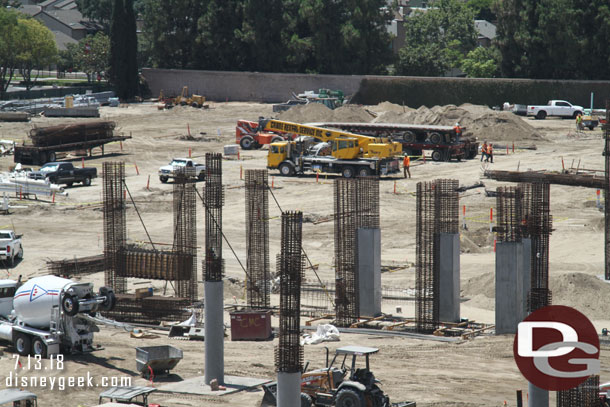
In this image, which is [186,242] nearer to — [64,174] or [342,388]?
[342,388]

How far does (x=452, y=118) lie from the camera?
65562mm

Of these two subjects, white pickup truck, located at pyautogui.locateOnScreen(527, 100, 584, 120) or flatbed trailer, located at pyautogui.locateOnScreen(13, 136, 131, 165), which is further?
white pickup truck, located at pyautogui.locateOnScreen(527, 100, 584, 120)

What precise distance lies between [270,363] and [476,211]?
70.4 feet

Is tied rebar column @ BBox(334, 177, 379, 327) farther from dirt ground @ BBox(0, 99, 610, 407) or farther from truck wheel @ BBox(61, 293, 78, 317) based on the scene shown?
truck wheel @ BBox(61, 293, 78, 317)

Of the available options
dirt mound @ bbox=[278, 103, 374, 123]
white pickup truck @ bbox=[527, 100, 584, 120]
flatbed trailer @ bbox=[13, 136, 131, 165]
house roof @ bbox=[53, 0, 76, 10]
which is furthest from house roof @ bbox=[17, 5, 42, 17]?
flatbed trailer @ bbox=[13, 136, 131, 165]

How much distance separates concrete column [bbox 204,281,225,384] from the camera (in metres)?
21.8

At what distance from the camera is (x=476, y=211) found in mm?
43594

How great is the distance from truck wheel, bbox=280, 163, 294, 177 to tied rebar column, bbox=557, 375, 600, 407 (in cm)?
3681

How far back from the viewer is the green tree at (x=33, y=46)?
91.4 meters

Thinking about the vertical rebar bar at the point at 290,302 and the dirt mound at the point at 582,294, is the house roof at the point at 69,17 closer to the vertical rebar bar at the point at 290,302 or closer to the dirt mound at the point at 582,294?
the dirt mound at the point at 582,294

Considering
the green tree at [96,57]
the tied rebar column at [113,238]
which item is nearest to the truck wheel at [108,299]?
the tied rebar column at [113,238]

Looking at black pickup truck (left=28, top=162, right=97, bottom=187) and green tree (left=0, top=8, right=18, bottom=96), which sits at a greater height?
green tree (left=0, top=8, right=18, bottom=96)

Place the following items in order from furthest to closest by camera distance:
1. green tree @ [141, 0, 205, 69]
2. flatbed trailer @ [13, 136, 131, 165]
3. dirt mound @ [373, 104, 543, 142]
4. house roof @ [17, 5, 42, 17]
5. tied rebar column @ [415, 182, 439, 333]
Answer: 1. house roof @ [17, 5, 42, 17]
2. green tree @ [141, 0, 205, 69]
3. dirt mound @ [373, 104, 543, 142]
4. flatbed trailer @ [13, 136, 131, 165]
5. tied rebar column @ [415, 182, 439, 333]

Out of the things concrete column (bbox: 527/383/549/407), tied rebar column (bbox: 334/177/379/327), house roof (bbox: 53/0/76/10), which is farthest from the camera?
house roof (bbox: 53/0/76/10)
